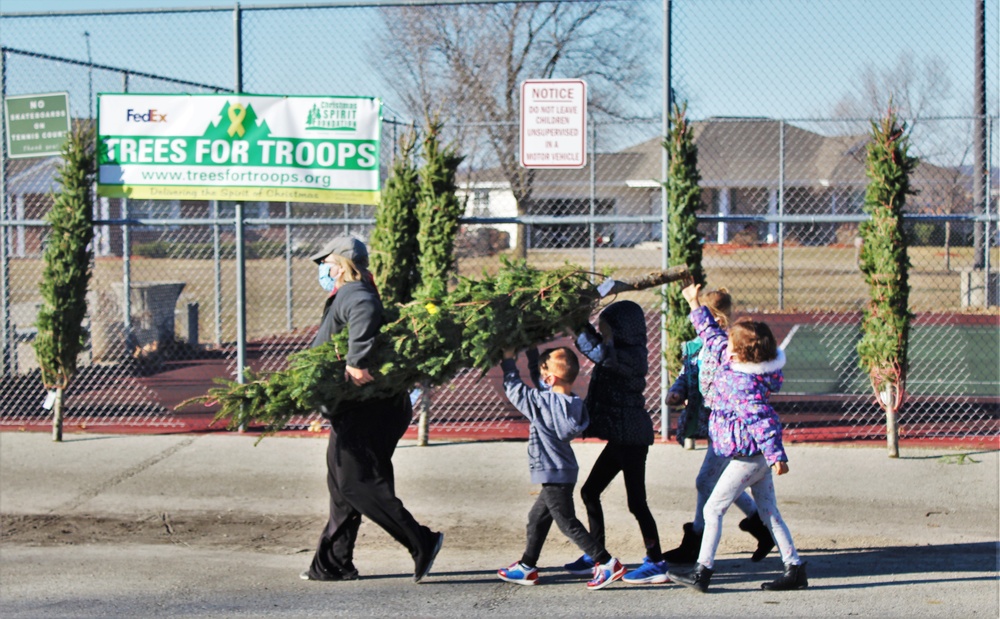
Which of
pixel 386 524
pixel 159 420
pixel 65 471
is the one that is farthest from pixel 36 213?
pixel 386 524

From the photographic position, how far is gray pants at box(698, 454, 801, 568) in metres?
5.25

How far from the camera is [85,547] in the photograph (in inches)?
252

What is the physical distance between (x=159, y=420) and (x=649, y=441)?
6019mm

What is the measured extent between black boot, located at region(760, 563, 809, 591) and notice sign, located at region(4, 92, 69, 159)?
8.18m

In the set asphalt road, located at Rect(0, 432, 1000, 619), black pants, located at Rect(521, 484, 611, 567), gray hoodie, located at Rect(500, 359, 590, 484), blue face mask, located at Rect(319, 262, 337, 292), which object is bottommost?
asphalt road, located at Rect(0, 432, 1000, 619)

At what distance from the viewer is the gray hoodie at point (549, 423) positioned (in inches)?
207

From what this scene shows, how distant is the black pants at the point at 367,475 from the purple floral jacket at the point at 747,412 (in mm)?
1629

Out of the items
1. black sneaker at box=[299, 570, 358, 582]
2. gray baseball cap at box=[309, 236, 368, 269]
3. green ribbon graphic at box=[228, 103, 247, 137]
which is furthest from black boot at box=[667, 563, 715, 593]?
green ribbon graphic at box=[228, 103, 247, 137]

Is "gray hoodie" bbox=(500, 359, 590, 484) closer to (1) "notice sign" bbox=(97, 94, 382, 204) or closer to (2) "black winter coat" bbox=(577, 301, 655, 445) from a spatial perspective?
(2) "black winter coat" bbox=(577, 301, 655, 445)

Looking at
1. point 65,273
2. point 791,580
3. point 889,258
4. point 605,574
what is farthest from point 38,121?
point 791,580

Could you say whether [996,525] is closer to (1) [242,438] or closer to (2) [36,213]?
(1) [242,438]

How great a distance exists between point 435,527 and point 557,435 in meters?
1.85

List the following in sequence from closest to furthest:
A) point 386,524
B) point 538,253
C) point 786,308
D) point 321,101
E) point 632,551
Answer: point 386,524 → point 632,551 → point 321,101 → point 538,253 → point 786,308

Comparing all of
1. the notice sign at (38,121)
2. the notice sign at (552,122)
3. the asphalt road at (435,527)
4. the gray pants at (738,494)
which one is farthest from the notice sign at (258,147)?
the gray pants at (738,494)
